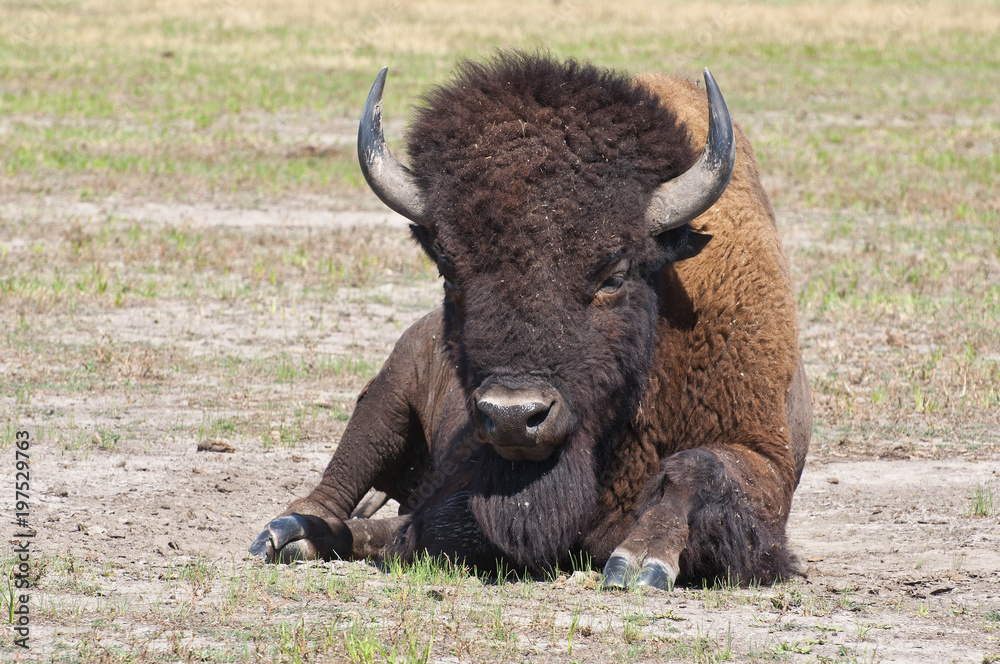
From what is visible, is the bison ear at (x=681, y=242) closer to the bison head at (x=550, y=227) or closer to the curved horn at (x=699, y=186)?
the bison head at (x=550, y=227)

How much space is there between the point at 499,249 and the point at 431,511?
1427 mm

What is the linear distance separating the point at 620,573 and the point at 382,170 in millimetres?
1906

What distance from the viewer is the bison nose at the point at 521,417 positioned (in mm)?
4402

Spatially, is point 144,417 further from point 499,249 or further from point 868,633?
point 868,633

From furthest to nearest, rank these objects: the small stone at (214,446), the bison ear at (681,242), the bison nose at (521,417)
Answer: the small stone at (214,446) → the bison ear at (681,242) → the bison nose at (521,417)

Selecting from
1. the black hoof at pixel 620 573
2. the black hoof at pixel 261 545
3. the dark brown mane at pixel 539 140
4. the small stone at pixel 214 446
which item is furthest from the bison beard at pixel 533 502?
the small stone at pixel 214 446

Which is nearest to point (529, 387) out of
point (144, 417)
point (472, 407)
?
point (472, 407)

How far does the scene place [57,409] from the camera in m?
7.75

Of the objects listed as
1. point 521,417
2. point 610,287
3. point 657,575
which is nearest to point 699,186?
point 610,287

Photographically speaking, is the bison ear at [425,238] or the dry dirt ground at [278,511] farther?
the bison ear at [425,238]

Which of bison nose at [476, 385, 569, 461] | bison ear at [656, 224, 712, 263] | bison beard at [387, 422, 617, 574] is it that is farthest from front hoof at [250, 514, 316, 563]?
bison ear at [656, 224, 712, 263]

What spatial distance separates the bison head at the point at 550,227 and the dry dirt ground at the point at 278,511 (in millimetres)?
760

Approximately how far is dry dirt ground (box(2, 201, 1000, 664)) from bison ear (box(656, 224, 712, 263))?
1.36 metres

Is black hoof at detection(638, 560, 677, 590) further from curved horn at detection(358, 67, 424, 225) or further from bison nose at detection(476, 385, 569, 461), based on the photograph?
curved horn at detection(358, 67, 424, 225)
